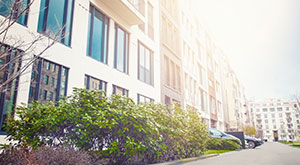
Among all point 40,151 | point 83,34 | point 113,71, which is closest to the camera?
point 40,151

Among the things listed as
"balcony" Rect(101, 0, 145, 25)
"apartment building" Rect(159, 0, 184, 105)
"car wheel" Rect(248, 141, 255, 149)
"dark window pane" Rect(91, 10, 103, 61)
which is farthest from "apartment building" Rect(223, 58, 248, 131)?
"dark window pane" Rect(91, 10, 103, 61)

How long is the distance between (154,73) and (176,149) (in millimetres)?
12043

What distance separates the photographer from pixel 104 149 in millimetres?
7992

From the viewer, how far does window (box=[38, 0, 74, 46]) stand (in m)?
10.8

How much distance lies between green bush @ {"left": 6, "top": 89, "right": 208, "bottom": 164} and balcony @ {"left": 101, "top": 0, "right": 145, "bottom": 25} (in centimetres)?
864

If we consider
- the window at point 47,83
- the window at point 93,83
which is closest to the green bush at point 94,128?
the window at point 47,83

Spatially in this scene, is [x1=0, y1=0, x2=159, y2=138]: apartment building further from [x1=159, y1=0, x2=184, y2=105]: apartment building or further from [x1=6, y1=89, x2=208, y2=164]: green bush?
[x1=159, y1=0, x2=184, y2=105]: apartment building

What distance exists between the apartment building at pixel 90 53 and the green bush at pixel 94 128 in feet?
4.55

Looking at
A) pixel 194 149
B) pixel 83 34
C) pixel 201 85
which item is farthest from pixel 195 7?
pixel 194 149

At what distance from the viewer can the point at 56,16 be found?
11523 millimetres

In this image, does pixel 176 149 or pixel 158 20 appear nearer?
pixel 176 149

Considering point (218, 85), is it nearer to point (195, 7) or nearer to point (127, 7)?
point (195, 7)

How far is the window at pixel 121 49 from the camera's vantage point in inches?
638

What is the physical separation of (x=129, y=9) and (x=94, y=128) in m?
10.5
